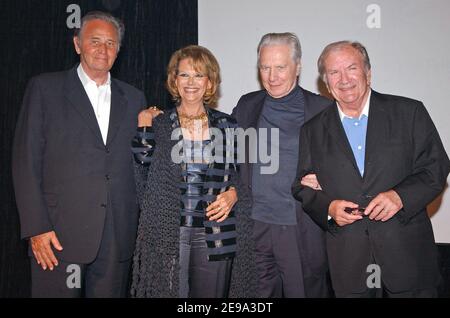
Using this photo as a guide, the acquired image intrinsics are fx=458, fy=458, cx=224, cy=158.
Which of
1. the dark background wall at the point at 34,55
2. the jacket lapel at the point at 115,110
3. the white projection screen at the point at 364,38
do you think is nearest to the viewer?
the jacket lapel at the point at 115,110

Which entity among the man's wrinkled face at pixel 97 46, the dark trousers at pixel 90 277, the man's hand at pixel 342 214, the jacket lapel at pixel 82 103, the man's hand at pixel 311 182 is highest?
the man's wrinkled face at pixel 97 46

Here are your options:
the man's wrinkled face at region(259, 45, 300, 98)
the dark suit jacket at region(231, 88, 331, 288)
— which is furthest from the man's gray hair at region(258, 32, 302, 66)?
the dark suit jacket at region(231, 88, 331, 288)

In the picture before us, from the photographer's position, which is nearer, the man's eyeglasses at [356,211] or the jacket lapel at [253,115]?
the man's eyeglasses at [356,211]

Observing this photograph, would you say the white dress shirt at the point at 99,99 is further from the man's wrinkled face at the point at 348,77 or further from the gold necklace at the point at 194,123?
the man's wrinkled face at the point at 348,77

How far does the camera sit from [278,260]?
255 cm

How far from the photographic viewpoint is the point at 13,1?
3.16 m

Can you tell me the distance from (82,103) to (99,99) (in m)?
0.12

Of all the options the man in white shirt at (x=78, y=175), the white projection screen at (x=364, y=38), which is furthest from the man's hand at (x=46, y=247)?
the white projection screen at (x=364, y=38)

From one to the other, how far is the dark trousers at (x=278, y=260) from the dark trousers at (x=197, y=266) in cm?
36

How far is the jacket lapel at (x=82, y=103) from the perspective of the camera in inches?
93.3

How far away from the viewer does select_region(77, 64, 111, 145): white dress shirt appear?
245 cm

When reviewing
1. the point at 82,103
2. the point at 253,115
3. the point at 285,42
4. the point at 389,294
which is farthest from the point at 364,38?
the point at 82,103
